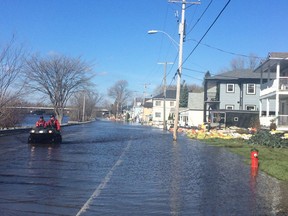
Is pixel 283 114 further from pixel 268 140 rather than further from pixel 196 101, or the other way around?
pixel 196 101

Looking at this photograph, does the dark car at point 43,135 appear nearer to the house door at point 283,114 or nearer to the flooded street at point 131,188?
the flooded street at point 131,188

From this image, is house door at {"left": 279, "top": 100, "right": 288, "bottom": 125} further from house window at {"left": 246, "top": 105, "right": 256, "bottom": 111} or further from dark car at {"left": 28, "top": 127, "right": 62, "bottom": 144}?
dark car at {"left": 28, "top": 127, "right": 62, "bottom": 144}

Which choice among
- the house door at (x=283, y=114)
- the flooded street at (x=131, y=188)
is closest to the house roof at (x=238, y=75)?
the house door at (x=283, y=114)

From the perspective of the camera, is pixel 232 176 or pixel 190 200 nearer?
pixel 190 200

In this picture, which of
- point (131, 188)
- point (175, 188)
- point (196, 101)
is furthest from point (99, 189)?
point (196, 101)

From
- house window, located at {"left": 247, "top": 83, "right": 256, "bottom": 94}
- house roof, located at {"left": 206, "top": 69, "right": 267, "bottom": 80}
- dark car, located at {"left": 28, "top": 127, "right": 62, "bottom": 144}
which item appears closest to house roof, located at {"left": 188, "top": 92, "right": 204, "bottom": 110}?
house roof, located at {"left": 206, "top": 69, "right": 267, "bottom": 80}

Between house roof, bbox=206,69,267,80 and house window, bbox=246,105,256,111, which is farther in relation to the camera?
A: house window, bbox=246,105,256,111

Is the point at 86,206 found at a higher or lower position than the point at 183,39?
lower

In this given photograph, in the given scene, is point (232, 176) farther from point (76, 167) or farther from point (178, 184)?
point (76, 167)

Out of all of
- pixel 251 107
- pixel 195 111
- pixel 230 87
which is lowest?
pixel 195 111

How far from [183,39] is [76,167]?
21735mm

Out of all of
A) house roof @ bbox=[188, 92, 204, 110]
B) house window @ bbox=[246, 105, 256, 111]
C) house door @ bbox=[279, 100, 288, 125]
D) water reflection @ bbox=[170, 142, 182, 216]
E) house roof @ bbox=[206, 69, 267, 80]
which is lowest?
water reflection @ bbox=[170, 142, 182, 216]

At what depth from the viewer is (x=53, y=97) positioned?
58406 millimetres

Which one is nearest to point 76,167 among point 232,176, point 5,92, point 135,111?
point 232,176
